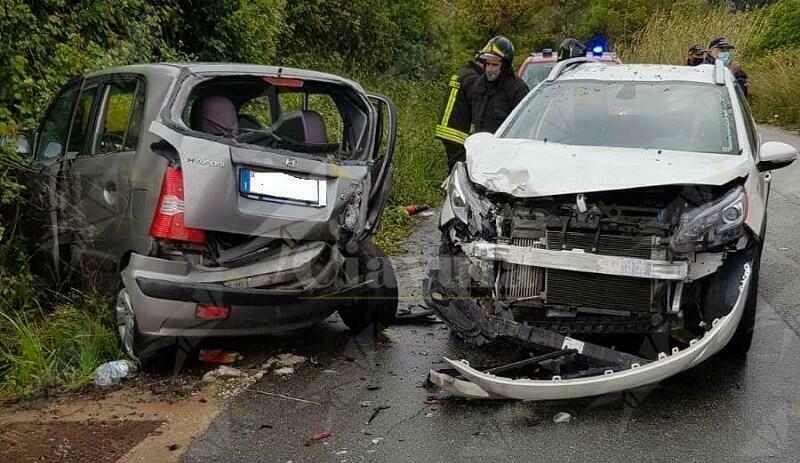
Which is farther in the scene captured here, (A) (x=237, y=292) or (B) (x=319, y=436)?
(A) (x=237, y=292)

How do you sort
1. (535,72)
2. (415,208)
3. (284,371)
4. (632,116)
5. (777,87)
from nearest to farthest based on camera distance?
(284,371) < (632,116) < (415,208) < (535,72) < (777,87)

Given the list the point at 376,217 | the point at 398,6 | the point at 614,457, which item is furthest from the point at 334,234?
the point at 398,6

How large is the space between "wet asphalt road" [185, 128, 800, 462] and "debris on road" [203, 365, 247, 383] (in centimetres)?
23

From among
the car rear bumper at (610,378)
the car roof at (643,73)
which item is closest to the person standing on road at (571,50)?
the car roof at (643,73)

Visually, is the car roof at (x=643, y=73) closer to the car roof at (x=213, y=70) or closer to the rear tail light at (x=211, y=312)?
the car roof at (x=213, y=70)

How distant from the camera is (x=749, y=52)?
2273 centimetres

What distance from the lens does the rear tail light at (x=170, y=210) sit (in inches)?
163

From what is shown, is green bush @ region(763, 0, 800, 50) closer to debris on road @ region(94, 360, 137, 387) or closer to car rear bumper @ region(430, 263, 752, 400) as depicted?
car rear bumper @ region(430, 263, 752, 400)

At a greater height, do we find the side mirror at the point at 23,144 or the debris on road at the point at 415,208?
the side mirror at the point at 23,144

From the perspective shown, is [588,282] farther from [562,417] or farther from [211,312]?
[211,312]

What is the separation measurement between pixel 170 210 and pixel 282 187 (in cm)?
61

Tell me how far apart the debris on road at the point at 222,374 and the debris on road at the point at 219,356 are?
0.11m

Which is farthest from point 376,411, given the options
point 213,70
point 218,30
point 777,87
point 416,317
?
point 777,87

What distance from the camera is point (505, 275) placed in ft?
14.1
